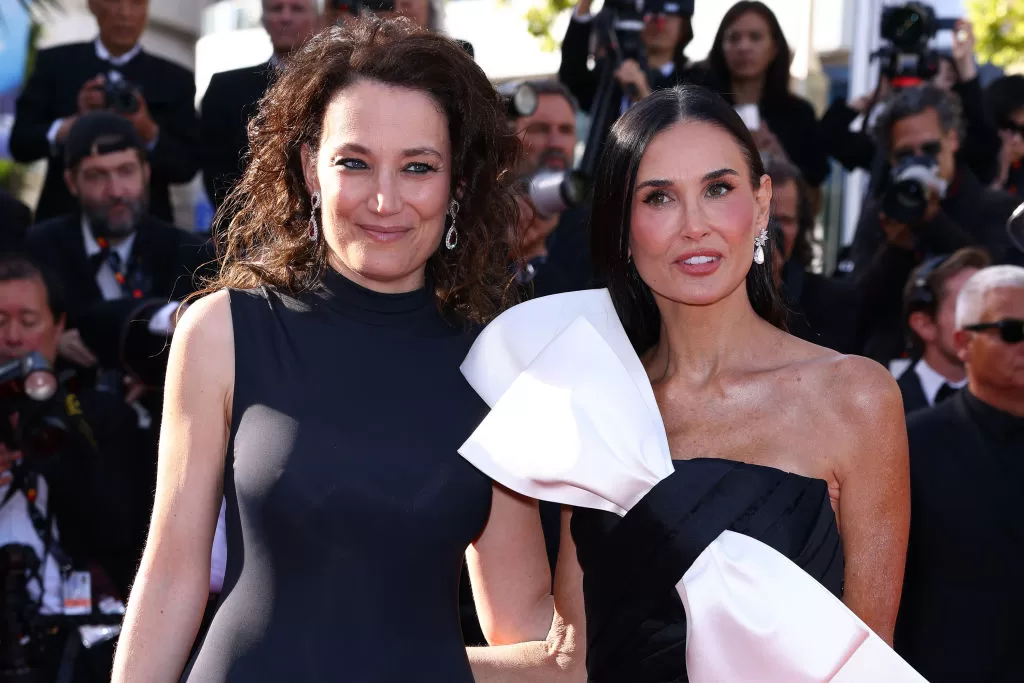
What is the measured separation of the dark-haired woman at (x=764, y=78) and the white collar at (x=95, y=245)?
7.54 ft

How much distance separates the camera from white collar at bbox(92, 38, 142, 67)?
5539 mm

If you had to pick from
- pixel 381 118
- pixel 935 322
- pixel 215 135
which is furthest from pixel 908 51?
pixel 381 118

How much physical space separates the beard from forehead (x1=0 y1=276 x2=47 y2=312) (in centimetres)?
43

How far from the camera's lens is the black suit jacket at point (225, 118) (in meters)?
5.23

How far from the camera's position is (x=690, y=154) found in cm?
265

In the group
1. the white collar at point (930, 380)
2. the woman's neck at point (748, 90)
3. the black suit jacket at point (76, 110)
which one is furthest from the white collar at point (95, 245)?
the white collar at point (930, 380)

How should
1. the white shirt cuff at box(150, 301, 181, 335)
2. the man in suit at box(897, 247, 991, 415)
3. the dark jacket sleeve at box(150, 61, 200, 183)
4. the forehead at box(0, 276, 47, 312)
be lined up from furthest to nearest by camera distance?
the dark jacket sleeve at box(150, 61, 200, 183)
the man in suit at box(897, 247, 991, 415)
the forehead at box(0, 276, 47, 312)
the white shirt cuff at box(150, 301, 181, 335)

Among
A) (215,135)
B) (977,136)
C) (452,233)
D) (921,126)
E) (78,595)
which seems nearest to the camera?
(452,233)

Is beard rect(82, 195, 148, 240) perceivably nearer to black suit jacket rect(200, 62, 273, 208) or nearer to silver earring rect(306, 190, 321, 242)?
black suit jacket rect(200, 62, 273, 208)

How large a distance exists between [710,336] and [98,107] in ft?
11.2

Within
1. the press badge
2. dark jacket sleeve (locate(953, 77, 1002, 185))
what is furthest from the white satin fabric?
dark jacket sleeve (locate(953, 77, 1002, 185))

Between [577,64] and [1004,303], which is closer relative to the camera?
[1004,303]

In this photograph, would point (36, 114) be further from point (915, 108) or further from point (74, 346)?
point (915, 108)

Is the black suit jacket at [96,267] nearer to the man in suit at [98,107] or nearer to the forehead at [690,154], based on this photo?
the man in suit at [98,107]
